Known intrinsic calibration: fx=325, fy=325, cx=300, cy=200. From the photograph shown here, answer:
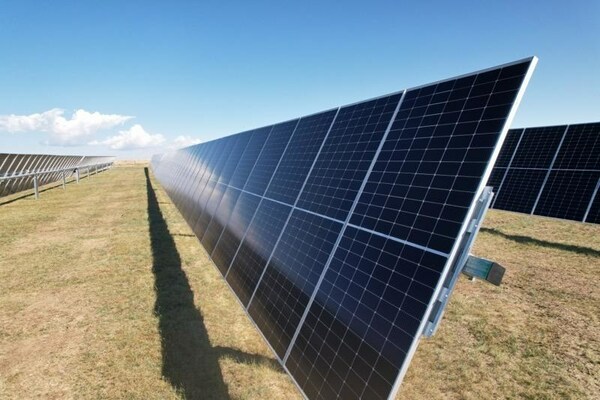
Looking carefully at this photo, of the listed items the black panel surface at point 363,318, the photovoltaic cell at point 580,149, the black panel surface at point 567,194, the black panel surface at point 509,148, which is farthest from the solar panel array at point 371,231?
the black panel surface at point 509,148

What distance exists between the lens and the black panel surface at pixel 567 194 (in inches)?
593

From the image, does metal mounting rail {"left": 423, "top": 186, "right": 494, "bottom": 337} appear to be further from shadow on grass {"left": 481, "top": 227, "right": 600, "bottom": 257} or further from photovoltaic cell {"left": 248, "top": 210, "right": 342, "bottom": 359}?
shadow on grass {"left": 481, "top": 227, "right": 600, "bottom": 257}

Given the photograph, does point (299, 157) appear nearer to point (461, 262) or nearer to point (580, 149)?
point (461, 262)

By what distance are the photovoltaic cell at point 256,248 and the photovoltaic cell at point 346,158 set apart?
3.09 feet

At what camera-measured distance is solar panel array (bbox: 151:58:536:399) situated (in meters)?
3.78

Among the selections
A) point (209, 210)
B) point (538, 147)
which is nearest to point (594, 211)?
point (538, 147)

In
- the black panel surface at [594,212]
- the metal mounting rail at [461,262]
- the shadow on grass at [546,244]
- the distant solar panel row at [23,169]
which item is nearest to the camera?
the metal mounting rail at [461,262]

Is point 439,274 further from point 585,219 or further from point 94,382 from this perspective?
point 585,219

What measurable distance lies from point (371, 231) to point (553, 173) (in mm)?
17773

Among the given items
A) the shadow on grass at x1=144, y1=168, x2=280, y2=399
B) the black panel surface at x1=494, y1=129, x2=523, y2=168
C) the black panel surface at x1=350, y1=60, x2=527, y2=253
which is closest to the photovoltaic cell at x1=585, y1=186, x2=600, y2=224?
the black panel surface at x1=494, y1=129, x2=523, y2=168

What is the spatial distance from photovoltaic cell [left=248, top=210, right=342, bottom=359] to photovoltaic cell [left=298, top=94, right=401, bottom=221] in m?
0.36

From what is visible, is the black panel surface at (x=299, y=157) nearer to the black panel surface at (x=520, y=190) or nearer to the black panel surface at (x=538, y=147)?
the black panel surface at (x=520, y=190)

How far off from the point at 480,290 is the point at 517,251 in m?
4.87

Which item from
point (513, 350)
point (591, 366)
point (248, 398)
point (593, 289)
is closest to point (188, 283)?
point (248, 398)
